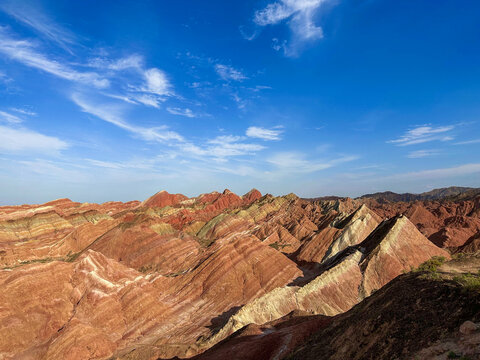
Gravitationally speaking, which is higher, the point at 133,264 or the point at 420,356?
the point at 420,356

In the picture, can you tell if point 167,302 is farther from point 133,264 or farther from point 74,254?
point 74,254

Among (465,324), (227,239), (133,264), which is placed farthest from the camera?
(227,239)

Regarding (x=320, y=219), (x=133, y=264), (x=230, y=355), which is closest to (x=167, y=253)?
(x=133, y=264)

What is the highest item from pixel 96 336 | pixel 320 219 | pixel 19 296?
pixel 320 219

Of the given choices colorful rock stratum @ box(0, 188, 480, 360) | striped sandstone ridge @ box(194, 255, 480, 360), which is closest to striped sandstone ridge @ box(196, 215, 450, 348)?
colorful rock stratum @ box(0, 188, 480, 360)

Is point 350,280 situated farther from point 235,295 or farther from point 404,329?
point 404,329

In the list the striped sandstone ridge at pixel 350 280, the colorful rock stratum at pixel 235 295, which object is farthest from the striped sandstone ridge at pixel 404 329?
the striped sandstone ridge at pixel 350 280

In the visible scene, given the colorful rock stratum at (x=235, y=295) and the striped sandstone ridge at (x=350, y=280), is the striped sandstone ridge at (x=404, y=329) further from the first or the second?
the striped sandstone ridge at (x=350, y=280)

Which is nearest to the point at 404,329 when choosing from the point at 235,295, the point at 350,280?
the point at 350,280
